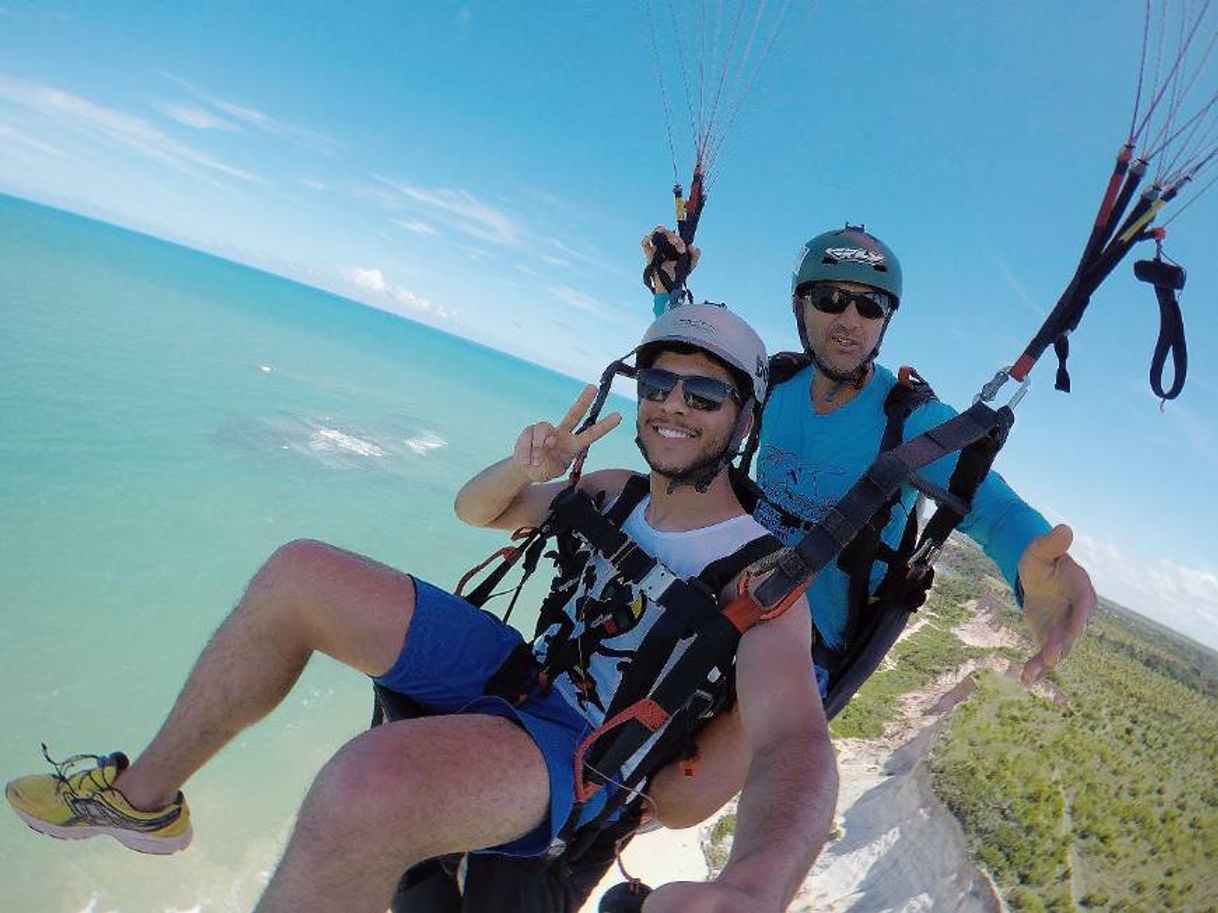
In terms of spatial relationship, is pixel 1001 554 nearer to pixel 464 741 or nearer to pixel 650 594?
pixel 650 594

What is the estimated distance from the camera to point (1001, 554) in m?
2.27

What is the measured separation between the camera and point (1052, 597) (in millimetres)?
1986

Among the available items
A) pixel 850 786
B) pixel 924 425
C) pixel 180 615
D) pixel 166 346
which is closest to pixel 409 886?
pixel 924 425

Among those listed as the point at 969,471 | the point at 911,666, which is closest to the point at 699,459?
the point at 969,471

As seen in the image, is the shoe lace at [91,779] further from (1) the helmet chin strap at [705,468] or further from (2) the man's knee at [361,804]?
(1) the helmet chin strap at [705,468]

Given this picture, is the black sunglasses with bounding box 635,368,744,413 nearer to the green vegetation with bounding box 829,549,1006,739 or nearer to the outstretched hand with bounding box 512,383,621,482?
the outstretched hand with bounding box 512,383,621,482

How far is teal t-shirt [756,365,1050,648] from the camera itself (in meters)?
2.88

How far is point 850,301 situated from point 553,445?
1.61 metres

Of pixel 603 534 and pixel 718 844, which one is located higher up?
pixel 603 534

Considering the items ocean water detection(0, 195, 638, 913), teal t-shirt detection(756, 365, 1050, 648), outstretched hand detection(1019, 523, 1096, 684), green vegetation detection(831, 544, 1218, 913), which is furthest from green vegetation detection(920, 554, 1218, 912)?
ocean water detection(0, 195, 638, 913)

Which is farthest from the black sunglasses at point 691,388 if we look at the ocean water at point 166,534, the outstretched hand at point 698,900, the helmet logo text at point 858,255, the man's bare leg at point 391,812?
the ocean water at point 166,534

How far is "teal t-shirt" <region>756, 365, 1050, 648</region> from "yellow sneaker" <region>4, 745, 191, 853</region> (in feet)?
8.08

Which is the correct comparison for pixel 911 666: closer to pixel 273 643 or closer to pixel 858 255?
pixel 858 255

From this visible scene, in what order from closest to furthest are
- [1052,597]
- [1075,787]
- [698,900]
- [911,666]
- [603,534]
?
[698,900]
[1052,597]
[603,534]
[1075,787]
[911,666]
